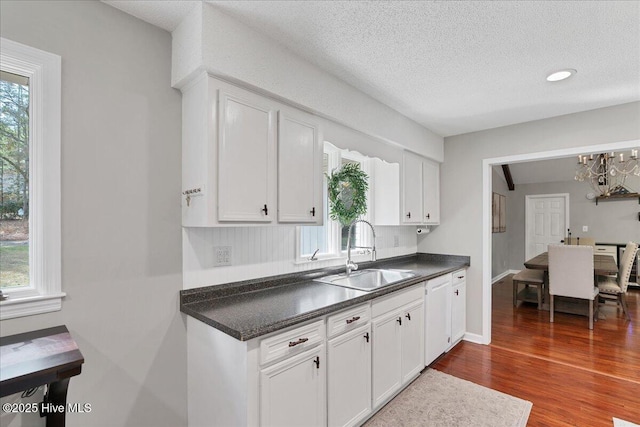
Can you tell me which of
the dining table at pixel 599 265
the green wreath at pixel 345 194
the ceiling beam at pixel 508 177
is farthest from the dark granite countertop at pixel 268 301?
the ceiling beam at pixel 508 177

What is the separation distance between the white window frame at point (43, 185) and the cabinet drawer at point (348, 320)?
53.8 inches

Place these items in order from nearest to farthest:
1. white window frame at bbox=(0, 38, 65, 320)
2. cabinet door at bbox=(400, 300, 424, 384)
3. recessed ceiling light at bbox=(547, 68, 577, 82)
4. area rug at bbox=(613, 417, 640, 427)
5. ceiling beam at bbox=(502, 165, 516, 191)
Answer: white window frame at bbox=(0, 38, 65, 320) → area rug at bbox=(613, 417, 640, 427) → recessed ceiling light at bbox=(547, 68, 577, 82) → cabinet door at bbox=(400, 300, 424, 384) → ceiling beam at bbox=(502, 165, 516, 191)

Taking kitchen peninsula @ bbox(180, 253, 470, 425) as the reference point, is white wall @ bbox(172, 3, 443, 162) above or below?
above

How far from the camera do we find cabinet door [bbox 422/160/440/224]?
373 cm

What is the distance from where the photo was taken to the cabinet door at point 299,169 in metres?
2.00


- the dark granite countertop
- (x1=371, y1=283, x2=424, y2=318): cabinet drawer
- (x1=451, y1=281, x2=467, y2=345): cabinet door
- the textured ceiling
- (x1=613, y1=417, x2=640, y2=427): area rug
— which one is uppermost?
the textured ceiling

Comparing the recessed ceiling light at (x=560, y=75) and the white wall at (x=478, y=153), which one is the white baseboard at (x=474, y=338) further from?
the recessed ceiling light at (x=560, y=75)

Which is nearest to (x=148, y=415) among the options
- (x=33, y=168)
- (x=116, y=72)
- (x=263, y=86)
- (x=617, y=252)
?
(x=33, y=168)

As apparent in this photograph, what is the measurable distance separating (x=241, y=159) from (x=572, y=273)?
15.9 feet

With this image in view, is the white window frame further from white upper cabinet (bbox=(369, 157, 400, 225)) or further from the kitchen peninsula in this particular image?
white upper cabinet (bbox=(369, 157, 400, 225))

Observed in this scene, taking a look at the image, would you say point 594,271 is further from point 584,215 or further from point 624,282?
point 584,215

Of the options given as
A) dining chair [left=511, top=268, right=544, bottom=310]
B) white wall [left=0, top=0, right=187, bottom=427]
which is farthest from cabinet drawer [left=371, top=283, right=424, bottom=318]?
dining chair [left=511, top=268, right=544, bottom=310]

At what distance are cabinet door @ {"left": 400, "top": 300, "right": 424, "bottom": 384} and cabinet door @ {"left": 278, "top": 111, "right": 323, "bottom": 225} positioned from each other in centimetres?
116

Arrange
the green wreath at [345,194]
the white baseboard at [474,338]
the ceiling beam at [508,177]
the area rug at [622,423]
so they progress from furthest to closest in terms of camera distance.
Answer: the ceiling beam at [508,177] → the white baseboard at [474,338] → the green wreath at [345,194] → the area rug at [622,423]
